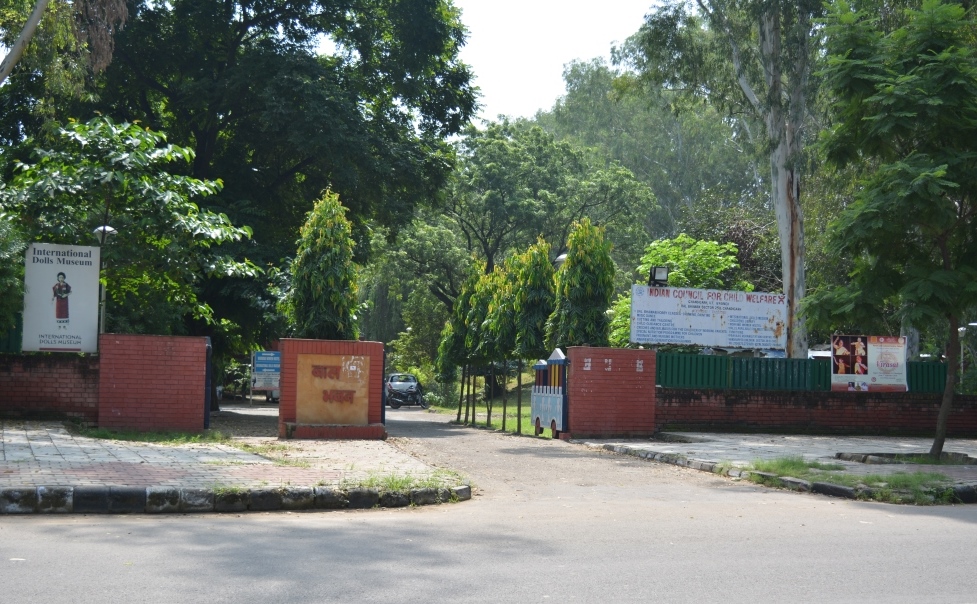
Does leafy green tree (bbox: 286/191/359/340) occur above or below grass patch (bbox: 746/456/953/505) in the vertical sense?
above

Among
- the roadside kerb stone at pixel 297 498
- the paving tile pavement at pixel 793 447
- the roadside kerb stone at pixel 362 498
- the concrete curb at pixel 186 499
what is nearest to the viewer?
the concrete curb at pixel 186 499

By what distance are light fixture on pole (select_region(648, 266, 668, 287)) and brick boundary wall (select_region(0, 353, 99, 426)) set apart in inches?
511

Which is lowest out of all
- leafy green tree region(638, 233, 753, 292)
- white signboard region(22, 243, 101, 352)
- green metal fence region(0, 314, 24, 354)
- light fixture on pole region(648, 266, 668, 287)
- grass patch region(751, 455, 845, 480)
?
grass patch region(751, 455, 845, 480)

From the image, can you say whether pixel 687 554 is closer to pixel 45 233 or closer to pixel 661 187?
pixel 45 233

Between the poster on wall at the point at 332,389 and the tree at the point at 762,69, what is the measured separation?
14041 millimetres

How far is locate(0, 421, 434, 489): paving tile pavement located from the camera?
9.79m

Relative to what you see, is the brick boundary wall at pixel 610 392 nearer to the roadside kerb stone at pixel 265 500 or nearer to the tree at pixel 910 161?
the tree at pixel 910 161

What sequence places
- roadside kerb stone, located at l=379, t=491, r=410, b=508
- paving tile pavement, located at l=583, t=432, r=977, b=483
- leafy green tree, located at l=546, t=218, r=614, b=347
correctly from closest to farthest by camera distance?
roadside kerb stone, located at l=379, t=491, r=410, b=508
paving tile pavement, located at l=583, t=432, r=977, b=483
leafy green tree, located at l=546, t=218, r=614, b=347

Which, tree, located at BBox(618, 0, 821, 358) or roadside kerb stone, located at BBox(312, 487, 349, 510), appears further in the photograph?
tree, located at BBox(618, 0, 821, 358)

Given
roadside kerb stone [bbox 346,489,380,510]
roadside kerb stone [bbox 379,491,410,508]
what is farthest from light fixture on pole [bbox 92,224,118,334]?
roadside kerb stone [bbox 379,491,410,508]

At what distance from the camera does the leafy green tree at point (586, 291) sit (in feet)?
68.3

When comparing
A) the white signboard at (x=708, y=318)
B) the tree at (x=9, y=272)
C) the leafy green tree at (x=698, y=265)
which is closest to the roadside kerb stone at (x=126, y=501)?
the tree at (x=9, y=272)

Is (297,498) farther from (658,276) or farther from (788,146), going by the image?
(788,146)

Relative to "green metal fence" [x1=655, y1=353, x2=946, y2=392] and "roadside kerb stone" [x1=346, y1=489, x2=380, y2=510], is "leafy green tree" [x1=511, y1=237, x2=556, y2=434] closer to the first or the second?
"green metal fence" [x1=655, y1=353, x2=946, y2=392]
